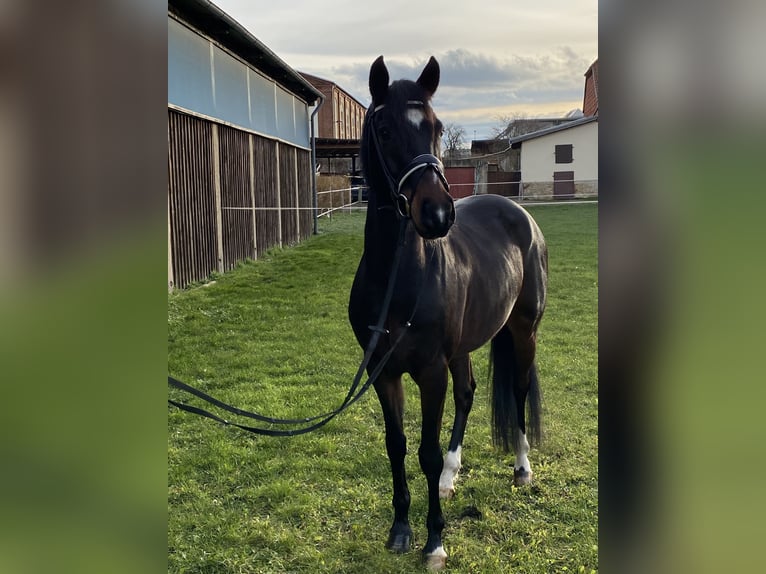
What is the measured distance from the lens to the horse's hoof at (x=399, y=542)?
2717 millimetres

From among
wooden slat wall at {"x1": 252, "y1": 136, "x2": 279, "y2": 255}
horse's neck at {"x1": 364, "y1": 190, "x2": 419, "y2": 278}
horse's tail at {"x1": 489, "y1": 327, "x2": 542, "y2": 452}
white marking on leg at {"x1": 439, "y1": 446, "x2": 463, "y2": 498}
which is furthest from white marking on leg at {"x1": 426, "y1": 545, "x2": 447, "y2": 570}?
wooden slat wall at {"x1": 252, "y1": 136, "x2": 279, "y2": 255}

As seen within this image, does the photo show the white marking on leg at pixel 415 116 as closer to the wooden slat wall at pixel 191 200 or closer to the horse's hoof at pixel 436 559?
the horse's hoof at pixel 436 559

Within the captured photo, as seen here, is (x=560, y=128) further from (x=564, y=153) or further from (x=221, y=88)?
(x=221, y=88)

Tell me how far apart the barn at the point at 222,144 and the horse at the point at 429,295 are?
5192 millimetres

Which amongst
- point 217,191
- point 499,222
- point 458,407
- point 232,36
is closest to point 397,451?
point 458,407

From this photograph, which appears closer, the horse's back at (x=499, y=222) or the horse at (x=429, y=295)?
the horse at (x=429, y=295)

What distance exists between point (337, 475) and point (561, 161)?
27892 millimetres

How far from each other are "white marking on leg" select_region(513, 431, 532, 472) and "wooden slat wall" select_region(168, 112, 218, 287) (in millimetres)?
6058

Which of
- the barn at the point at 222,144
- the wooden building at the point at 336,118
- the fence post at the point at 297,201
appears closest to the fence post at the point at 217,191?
the barn at the point at 222,144

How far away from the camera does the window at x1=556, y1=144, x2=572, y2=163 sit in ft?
92.9
